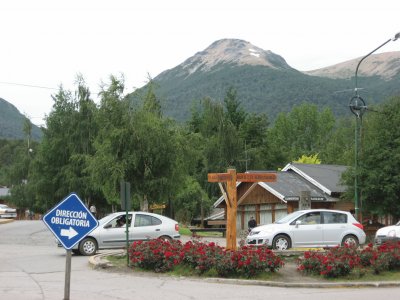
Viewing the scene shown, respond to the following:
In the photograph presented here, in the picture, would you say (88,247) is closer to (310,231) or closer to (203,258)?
(203,258)

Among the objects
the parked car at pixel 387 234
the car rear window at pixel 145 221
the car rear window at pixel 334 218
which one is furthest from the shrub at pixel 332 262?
the car rear window at pixel 145 221

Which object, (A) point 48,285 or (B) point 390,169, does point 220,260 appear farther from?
(B) point 390,169

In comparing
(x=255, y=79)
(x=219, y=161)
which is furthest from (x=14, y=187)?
(x=255, y=79)

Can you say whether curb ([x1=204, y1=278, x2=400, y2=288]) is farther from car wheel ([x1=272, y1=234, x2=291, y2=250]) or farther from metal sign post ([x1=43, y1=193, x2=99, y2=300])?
car wheel ([x1=272, y1=234, x2=291, y2=250])

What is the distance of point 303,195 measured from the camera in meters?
29.0

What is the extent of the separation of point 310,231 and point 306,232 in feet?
0.48

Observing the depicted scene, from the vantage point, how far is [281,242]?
20141 millimetres

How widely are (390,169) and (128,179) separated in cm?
1292

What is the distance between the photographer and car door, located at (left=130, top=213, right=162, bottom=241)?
21.4 metres

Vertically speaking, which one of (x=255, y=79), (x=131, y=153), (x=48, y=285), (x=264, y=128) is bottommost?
(x=48, y=285)

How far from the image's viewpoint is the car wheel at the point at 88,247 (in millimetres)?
20812

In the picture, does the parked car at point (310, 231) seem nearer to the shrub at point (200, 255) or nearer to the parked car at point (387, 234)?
the parked car at point (387, 234)

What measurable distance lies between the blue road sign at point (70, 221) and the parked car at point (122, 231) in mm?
11841

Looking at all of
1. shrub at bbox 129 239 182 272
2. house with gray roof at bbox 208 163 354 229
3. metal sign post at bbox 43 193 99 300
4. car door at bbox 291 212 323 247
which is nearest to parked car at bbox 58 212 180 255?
car door at bbox 291 212 323 247
